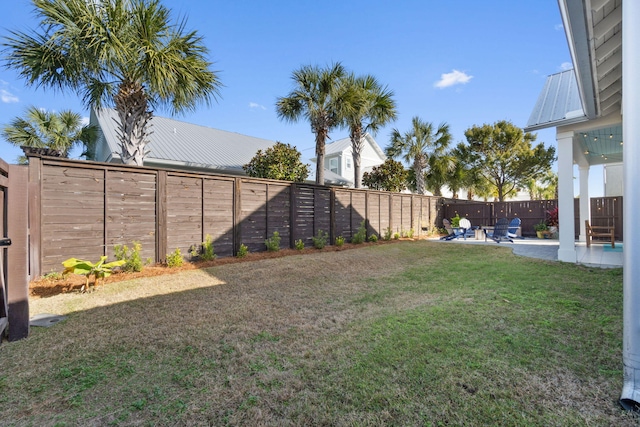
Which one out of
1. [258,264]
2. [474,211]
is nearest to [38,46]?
[258,264]

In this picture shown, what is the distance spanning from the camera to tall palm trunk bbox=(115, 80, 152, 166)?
6.46m

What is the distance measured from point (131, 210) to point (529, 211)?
16684 millimetres

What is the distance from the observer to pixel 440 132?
1619cm

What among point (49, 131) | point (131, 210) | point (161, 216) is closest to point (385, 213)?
point (161, 216)

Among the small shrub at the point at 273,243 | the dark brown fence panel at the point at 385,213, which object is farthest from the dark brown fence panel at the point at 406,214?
the small shrub at the point at 273,243

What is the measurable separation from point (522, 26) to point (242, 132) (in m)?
14.2

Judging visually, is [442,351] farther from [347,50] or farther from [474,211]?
[474,211]

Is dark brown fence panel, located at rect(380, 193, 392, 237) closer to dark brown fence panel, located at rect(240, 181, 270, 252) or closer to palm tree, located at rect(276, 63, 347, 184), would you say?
palm tree, located at rect(276, 63, 347, 184)

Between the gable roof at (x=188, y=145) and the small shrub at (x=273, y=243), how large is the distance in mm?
6250

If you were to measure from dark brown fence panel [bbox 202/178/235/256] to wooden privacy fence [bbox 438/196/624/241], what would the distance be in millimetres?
13221

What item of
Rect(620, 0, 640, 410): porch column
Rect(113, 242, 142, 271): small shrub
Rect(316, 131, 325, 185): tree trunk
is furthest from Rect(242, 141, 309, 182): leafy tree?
Rect(620, 0, 640, 410): porch column

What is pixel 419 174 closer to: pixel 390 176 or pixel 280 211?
pixel 390 176

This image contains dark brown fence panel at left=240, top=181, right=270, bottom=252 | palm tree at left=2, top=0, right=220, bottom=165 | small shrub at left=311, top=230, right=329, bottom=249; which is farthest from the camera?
small shrub at left=311, top=230, right=329, bottom=249

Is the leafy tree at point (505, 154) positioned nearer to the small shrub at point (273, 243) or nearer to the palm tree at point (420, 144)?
the palm tree at point (420, 144)
